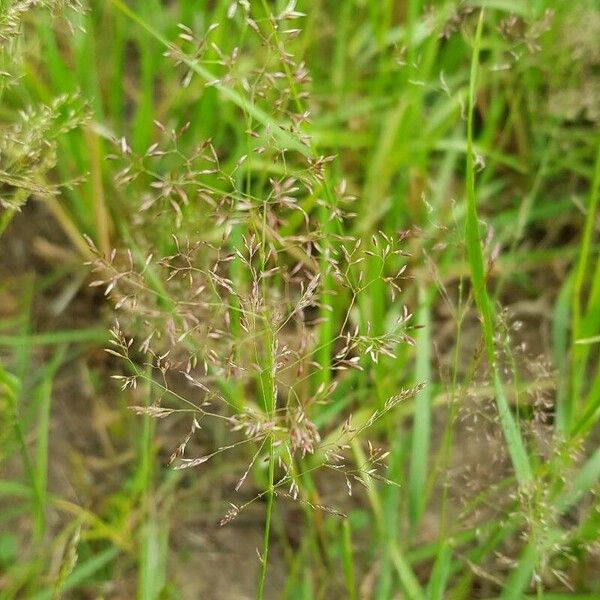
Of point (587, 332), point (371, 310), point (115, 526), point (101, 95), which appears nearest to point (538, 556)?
point (587, 332)

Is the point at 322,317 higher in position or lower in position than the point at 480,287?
lower

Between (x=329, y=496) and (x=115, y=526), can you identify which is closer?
(x=115, y=526)

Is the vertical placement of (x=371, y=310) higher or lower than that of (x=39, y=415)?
higher

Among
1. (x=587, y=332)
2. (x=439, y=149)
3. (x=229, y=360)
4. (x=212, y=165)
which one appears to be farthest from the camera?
(x=439, y=149)

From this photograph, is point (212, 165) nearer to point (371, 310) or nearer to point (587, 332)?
point (371, 310)

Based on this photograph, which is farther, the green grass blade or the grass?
the grass

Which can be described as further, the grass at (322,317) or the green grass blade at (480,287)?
the grass at (322,317)

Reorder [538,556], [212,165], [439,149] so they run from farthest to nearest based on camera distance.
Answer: [439,149] → [212,165] → [538,556]

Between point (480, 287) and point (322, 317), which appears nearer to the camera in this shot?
point (480, 287)
